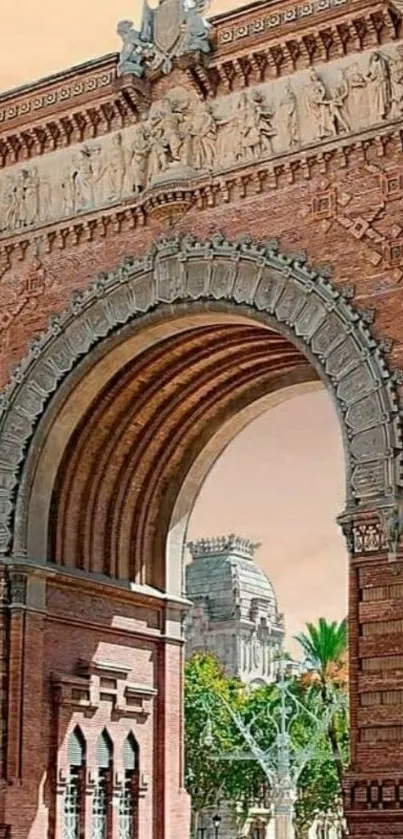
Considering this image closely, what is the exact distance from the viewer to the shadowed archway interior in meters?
16.9

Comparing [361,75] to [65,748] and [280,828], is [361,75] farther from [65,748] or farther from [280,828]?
[280,828]

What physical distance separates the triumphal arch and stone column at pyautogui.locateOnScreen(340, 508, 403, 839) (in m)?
0.02

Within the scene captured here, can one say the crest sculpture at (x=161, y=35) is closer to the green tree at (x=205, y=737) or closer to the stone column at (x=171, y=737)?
the stone column at (x=171, y=737)

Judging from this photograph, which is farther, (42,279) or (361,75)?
(42,279)

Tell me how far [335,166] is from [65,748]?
6.88m

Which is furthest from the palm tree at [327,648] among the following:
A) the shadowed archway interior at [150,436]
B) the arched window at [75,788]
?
the arched window at [75,788]

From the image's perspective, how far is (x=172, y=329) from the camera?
16.0 metres

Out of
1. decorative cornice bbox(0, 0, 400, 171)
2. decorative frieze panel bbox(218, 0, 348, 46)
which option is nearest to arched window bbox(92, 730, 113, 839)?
decorative cornice bbox(0, 0, 400, 171)

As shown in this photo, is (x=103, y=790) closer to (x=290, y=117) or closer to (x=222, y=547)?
(x=290, y=117)

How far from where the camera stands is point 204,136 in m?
15.7

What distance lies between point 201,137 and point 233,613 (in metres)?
38.9

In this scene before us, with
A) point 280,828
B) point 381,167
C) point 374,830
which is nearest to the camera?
point 374,830

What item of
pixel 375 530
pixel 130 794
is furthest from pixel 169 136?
pixel 130 794

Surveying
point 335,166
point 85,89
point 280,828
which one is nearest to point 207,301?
point 335,166
